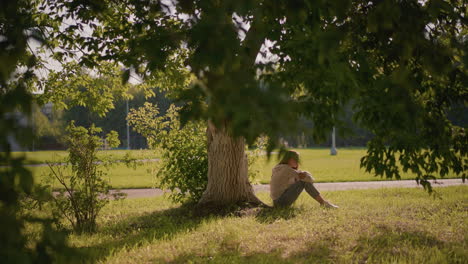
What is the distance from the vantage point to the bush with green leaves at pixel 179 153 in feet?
29.2

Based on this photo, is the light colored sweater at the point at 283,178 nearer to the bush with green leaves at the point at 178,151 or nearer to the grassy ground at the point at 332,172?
the grassy ground at the point at 332,172

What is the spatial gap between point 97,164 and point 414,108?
5644 millimetres

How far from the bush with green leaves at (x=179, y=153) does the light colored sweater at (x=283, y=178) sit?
135 cm

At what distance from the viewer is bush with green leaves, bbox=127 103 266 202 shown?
8906mm

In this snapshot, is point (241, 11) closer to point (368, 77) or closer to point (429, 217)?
point (368, 77)

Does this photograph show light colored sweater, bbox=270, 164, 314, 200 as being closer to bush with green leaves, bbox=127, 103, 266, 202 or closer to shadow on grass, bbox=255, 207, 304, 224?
shadow on grass, bbox=255, 207, 304, 224

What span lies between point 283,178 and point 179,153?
244 cm

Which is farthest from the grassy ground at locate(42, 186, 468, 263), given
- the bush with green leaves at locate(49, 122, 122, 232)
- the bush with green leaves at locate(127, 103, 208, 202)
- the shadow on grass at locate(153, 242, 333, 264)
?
the bush with green leaves at locate(127, 103, 208, 202)

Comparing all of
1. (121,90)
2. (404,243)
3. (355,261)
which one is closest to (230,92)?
(355,261)

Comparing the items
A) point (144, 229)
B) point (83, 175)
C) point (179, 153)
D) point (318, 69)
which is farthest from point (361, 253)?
point (179, 153)

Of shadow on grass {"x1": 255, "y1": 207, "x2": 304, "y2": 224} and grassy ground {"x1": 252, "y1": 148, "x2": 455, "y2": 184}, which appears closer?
shadow on grass {"x1": 255, "y1": 207, "x2": 304, "y2": 224}

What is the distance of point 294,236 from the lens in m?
5.79

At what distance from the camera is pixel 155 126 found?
372 inches

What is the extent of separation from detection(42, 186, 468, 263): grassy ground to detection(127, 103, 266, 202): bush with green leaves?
60 centimetres
